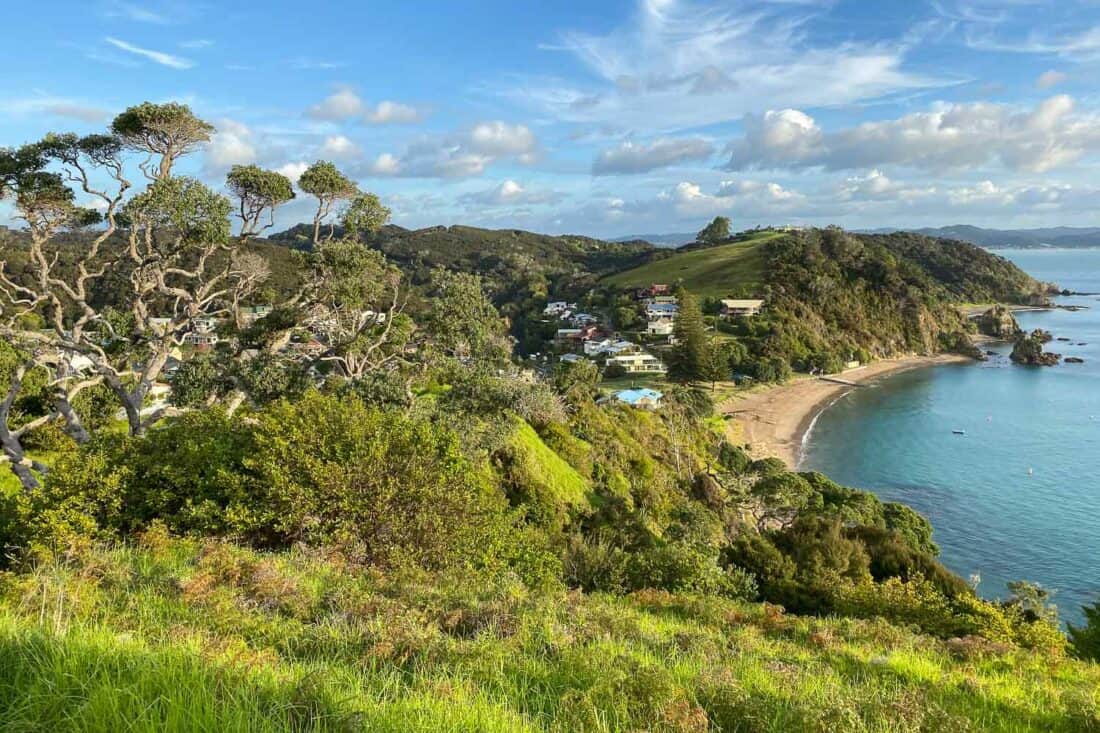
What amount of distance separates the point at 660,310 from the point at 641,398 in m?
36.7

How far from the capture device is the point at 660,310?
273ft

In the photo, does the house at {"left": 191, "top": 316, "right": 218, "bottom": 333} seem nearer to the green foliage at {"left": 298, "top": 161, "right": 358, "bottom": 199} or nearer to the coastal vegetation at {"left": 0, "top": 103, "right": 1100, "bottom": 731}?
the coastal vegetation at {"left": 0, "top": 103, "right": 1100, "bottom": 731}

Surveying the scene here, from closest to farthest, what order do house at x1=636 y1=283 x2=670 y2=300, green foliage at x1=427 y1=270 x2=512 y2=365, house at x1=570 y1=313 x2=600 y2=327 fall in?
1. green foliage at x1=427 y1=270 x2=512 y2=365
2. house at x1=570 y1=313 x2=600 y2=327
3. house at x1=636 y1=283 x2=670 y2=300

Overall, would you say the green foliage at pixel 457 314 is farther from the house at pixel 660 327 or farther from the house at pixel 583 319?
the house at pixel 583 319

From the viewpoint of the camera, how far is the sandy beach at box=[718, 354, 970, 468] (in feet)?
145

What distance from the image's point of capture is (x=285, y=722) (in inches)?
99.9

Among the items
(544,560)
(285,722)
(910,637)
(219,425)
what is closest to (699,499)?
(544,560)

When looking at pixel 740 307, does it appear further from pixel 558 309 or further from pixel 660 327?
pixel 558 309

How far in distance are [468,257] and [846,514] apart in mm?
122156

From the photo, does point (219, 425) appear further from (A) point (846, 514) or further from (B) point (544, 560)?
(A) point (846, 514)

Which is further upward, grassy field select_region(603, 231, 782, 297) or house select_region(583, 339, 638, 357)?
grassy field select_region(603, 231, 782, 297)

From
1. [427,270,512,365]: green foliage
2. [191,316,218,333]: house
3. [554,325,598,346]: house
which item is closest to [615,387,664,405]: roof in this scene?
[554,325,598,346]: house

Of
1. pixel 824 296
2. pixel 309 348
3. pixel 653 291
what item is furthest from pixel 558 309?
pixel 309 348

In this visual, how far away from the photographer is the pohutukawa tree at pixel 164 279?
40.2ft
